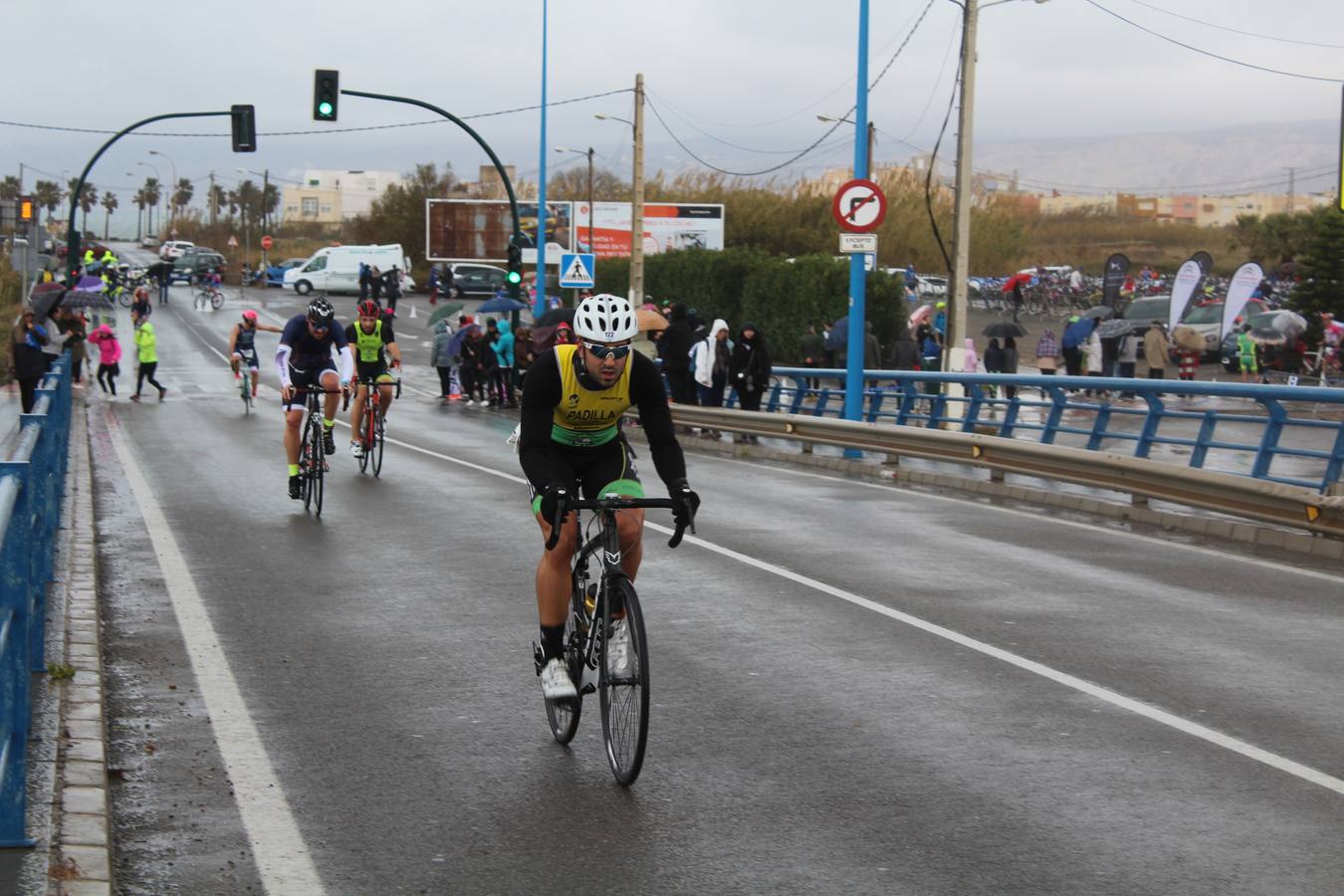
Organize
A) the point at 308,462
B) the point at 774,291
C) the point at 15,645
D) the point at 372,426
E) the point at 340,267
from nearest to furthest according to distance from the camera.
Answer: the point at 15,645 → the point at 308,462 → the point at 372,426 → the point at 774,291 → the point at 340,267

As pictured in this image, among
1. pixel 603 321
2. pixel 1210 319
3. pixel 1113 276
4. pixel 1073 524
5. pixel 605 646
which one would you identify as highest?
pixel 1113 276

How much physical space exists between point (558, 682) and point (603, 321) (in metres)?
1.47

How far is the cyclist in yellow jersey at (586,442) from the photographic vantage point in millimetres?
6164

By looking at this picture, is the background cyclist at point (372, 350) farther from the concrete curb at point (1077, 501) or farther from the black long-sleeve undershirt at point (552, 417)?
the black long-sleeve undershirt at point (552, 417)

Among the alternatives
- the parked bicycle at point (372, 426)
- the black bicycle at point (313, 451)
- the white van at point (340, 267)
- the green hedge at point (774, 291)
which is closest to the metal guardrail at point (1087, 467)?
the parked bicycle at point (372, 426)

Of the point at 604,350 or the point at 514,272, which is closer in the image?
the point at 604,350

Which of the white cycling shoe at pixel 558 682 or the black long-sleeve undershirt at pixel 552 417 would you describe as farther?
the white cycling shoe at pixel 558 682

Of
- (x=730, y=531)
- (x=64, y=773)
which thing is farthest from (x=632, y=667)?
(x=730, y=531)

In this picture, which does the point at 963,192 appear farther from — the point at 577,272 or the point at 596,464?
the point at 596,464

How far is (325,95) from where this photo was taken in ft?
108

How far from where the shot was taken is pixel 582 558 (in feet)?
21.3

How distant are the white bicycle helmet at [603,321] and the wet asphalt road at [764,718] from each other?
169cm

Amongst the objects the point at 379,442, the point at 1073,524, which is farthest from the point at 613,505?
the point at 379,442

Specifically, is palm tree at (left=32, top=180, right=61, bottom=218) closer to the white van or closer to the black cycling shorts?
the white van
